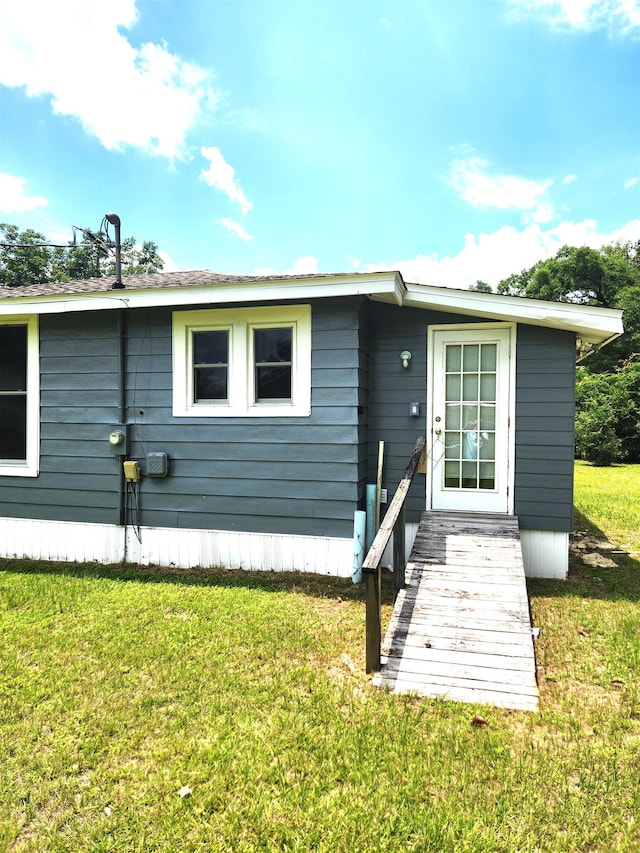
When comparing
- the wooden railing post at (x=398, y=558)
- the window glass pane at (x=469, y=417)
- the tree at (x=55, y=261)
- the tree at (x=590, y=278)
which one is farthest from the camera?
the tree at (x=55, y=261)

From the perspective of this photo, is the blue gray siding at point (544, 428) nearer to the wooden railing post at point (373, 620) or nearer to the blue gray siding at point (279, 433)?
the blue gray siding at point (279, 433)

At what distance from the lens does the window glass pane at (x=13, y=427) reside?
5898 millimetres

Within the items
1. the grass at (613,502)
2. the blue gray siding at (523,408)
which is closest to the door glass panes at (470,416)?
the blue gray siding at (523,408)

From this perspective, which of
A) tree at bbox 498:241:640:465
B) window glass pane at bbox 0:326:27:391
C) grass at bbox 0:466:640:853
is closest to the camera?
grass at bbox 0:466:640:853

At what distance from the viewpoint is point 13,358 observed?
5.94 metres

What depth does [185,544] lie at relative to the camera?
211 inches

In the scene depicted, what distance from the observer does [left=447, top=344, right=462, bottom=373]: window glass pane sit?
516 cm

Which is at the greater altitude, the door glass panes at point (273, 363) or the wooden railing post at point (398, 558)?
the door glass panes at point (273, 363)

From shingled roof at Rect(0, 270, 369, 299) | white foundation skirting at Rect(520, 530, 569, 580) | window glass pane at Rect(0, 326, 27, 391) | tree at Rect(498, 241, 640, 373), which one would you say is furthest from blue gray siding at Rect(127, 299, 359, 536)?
tree at Rect(498, 241, 640, 373)

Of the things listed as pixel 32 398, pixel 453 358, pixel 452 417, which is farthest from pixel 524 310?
pixel 32 398

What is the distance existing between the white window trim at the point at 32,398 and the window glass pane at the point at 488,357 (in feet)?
17.0

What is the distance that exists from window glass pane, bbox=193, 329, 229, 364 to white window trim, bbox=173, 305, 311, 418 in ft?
0.19

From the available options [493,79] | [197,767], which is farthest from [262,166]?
[197,767]

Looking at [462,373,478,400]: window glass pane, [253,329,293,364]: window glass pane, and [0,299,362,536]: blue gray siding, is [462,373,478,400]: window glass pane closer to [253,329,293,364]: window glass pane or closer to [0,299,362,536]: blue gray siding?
[0,299,362,536]: blue gray siding
